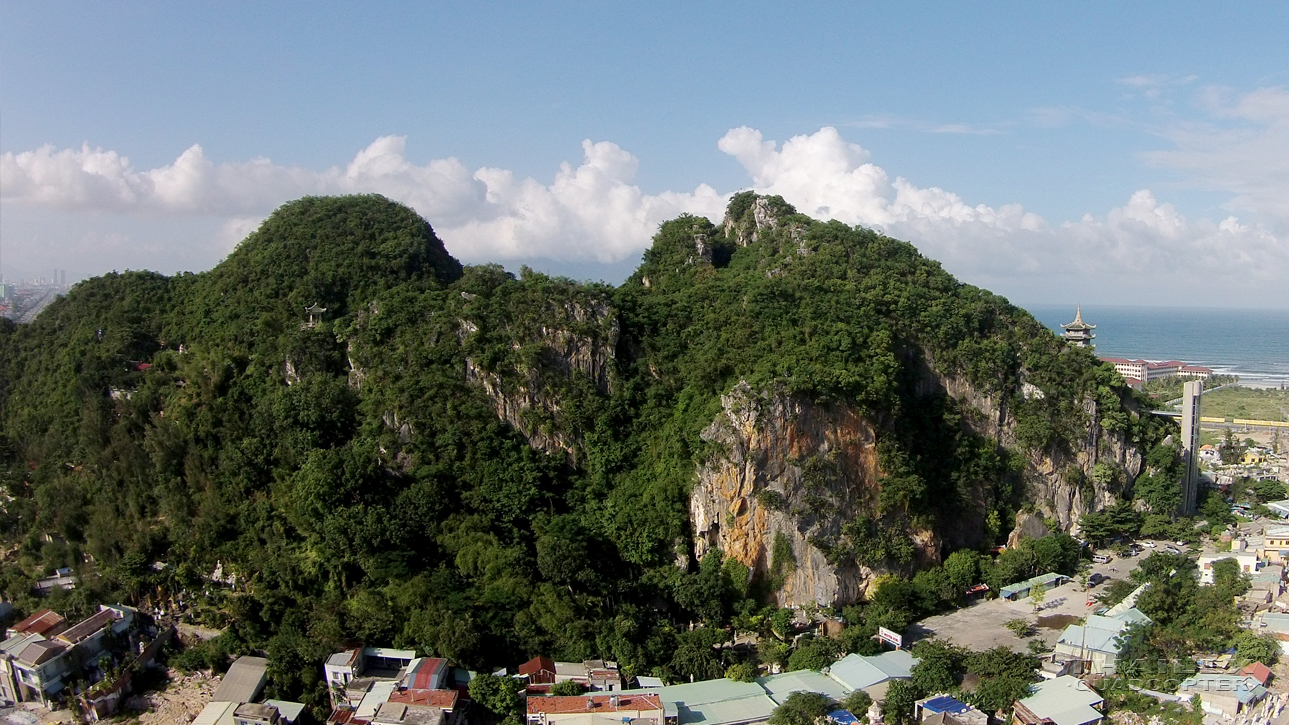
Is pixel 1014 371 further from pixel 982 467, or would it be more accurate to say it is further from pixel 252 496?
pixel 252 496

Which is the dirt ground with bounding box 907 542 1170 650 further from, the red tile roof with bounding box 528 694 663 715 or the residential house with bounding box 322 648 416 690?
the residential house with bounding box 322 648 416 690

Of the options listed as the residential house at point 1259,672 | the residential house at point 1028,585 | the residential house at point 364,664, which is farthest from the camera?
the residential house at point 1028,585

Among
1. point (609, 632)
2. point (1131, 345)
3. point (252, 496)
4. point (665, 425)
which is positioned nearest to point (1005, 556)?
point (665, 425)

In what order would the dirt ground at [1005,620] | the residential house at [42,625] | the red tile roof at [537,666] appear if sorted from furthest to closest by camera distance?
1. the dirt ground at [1005,620]
2. the residential house at [42,625]
3. the red tile roof at [537,666]

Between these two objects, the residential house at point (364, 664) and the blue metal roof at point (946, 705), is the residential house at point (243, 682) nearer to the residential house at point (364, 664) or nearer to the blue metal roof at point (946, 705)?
the residential house at point (364, 664)

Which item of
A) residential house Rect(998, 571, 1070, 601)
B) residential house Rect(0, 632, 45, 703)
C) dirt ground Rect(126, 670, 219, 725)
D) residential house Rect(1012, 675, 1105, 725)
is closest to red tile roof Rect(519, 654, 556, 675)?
dirt ground Rect(126, 670, 219, 725)

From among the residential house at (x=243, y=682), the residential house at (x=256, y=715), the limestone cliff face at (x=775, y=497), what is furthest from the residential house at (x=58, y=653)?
the limestone cliff face at (x=775, y=497)

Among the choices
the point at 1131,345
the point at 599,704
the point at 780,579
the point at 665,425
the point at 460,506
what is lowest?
the point at 599,704
